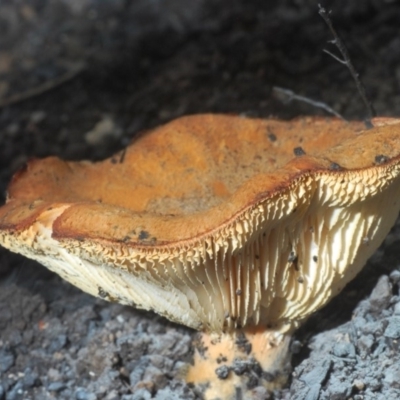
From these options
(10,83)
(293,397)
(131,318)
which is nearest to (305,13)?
(10,83)

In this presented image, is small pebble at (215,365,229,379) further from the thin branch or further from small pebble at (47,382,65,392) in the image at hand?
the thin branch

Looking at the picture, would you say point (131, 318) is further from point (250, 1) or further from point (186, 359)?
point (250, 1)

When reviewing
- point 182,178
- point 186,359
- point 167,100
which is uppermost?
point 182,178

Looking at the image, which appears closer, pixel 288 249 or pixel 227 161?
pixel 288 249

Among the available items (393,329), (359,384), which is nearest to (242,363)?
(359,384)

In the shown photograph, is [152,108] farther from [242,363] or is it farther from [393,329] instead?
[393,329]

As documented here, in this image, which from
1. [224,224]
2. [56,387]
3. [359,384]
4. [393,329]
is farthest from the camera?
[56,387]

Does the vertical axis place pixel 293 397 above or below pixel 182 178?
below

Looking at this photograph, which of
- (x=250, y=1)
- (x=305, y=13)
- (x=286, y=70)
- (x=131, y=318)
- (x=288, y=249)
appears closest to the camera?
(x=288, y=249)
